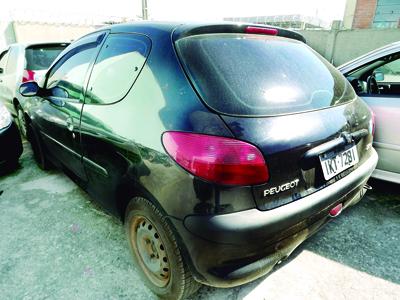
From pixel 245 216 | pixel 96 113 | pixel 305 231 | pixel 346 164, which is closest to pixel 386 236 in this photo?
pixel 346 164

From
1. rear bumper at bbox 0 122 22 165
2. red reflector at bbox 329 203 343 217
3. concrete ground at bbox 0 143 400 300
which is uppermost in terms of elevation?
red reflector at bbox 329 203 343 217

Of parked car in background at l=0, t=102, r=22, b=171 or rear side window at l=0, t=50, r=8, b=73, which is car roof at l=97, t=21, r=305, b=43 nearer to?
parked car in background at l=0, t=102, r=22, b=171

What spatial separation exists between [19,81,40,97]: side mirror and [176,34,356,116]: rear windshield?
2.07 meters

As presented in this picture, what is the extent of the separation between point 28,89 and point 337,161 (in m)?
2.89

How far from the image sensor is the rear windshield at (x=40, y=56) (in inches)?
205

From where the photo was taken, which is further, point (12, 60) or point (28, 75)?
point (12, 60)

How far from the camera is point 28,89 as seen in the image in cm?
297

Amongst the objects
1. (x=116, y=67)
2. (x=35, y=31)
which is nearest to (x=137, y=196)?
(x=116, y=67)

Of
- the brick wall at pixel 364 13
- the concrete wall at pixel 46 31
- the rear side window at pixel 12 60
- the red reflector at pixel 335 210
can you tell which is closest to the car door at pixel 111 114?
the red reflector at pixel 335 210

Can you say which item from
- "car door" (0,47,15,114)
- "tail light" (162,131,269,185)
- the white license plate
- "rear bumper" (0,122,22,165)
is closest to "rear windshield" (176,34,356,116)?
"tail light" (162,131,269,185)

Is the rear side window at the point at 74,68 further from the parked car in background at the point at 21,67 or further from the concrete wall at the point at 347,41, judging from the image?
the concrete wall at the point at 347,41

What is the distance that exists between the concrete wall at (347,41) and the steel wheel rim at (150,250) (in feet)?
46.5

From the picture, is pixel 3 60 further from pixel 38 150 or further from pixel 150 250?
pixel 150 250

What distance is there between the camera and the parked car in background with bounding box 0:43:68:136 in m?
5.02
